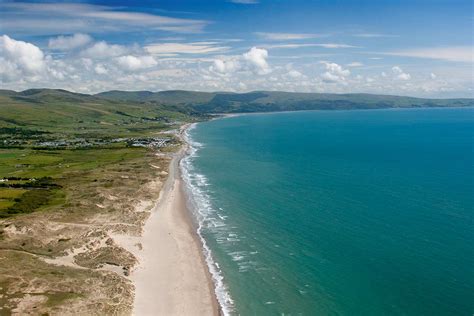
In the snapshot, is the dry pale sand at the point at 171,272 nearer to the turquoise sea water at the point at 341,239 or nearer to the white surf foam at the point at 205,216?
the white surf foam at the point at 205,216

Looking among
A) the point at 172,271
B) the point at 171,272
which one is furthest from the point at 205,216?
the point at 171,272

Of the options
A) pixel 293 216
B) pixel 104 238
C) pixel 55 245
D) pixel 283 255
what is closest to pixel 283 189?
pixel 293 216

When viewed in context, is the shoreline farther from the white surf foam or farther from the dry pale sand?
the white surf foam

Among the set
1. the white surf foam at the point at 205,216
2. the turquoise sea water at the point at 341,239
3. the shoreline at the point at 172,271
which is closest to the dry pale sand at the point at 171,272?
the shoreline at the point at 172,271

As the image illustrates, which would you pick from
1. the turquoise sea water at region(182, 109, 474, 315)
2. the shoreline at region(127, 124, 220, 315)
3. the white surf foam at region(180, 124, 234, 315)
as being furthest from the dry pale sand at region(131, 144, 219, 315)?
the turquoise sea water at region(182, 109, 474, 315)

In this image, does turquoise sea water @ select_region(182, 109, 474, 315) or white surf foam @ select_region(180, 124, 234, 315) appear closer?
turquoise sea water @ select_region(182, 109, 474, 315)

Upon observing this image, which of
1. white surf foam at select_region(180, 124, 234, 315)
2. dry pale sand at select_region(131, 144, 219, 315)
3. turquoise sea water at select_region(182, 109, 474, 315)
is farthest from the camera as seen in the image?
white surf foam at select_region(180, 124, 234, 315)

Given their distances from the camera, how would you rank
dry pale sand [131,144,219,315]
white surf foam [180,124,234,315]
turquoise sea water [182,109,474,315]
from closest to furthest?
dry pale sand [131,144,219,315] < turquoise sea water [182,109,474,315] < white surf foam [180,124,234,315]

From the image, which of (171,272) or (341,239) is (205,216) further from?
(341,239)
